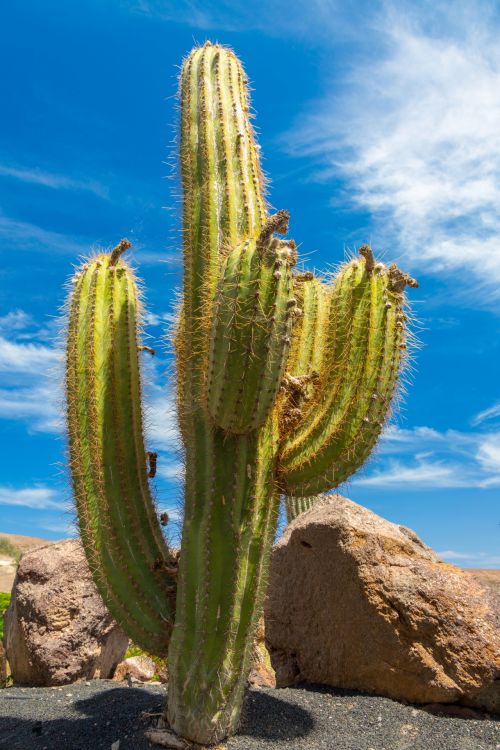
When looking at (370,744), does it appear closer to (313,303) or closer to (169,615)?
(169,615)

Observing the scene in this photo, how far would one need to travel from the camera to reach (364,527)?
5.50 m

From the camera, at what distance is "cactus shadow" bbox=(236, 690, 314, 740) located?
4469 millimetres

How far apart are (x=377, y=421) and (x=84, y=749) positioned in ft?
8.98

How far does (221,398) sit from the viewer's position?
3828 mm

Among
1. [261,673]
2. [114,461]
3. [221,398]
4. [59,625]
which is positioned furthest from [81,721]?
[261,673]

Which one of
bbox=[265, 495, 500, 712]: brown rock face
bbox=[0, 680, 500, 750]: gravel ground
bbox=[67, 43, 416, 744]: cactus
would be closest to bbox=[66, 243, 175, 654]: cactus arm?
bbox=[67, 43, 416, 744]: cactus

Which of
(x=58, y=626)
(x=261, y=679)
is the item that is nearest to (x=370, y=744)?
(x=261, y=679)

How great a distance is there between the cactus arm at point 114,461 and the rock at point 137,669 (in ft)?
13.2

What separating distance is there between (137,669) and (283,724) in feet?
14.2

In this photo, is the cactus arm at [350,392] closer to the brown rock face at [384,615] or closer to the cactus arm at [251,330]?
the cactus arm at [251,330]

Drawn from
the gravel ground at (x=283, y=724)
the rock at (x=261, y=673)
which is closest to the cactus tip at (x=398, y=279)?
the gravel ground at (x=283, y=724)

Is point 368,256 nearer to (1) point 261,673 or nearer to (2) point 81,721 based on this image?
(2) point 81,721

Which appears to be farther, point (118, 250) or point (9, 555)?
point (9, 555)

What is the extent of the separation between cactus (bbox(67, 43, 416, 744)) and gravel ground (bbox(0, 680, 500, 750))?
0.49 meters
